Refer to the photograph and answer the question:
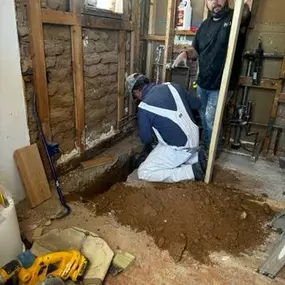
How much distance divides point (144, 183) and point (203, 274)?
3.16ft

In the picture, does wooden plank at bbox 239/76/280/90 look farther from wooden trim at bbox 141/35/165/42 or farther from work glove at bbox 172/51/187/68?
wooden trim at bbox 141/35/165/42

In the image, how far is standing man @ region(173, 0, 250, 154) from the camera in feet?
7.82

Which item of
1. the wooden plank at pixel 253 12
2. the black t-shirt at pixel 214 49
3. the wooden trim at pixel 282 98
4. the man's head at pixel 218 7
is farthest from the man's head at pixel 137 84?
the wooden trim at pixel 282 98

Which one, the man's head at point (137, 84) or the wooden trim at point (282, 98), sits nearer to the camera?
the man's head at point (137, 84)

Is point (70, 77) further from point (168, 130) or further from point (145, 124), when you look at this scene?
point (168, 130)

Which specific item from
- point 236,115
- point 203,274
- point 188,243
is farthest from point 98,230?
point 236,115

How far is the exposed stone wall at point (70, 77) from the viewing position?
184 centimetres

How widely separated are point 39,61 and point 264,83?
2.14m

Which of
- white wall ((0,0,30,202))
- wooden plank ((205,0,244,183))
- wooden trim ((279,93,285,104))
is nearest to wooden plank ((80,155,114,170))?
white wall ((0,0,30,202))

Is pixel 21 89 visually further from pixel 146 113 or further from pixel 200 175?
pixel 200 175

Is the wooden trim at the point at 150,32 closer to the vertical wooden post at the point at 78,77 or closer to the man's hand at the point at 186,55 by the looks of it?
the man's hand at the point at 186,55

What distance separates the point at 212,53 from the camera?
248cm

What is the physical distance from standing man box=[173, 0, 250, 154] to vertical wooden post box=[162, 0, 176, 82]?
24 cm

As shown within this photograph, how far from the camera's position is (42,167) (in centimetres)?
199
